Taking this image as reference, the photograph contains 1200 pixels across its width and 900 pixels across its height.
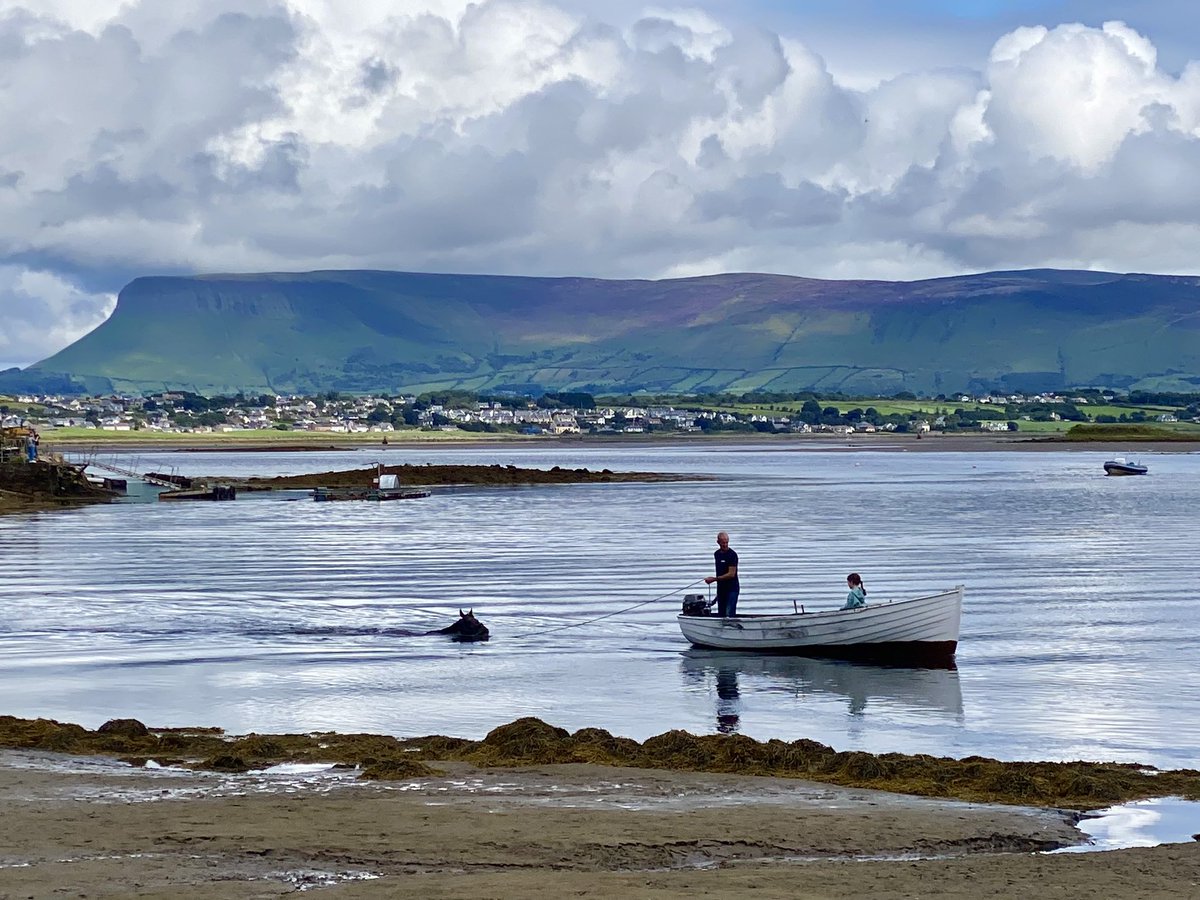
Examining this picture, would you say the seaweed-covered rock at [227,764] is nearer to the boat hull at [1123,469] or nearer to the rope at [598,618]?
the rope at [598,618]

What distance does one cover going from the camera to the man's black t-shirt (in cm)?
3562

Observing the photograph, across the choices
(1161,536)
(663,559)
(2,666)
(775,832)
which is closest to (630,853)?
(775,832)

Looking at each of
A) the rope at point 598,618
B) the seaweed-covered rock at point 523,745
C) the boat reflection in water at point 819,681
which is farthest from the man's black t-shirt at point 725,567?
the seaweed-covered rock at point 523,745

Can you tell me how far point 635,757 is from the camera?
74.6 ft

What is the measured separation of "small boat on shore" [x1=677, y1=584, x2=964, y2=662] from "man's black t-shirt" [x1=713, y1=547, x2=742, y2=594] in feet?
2.76

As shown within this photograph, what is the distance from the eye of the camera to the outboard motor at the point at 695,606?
36438 millimetres

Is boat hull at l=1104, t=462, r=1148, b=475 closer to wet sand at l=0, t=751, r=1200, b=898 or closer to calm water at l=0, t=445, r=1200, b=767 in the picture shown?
calm water at l=0, t=445, r=1200, b=767

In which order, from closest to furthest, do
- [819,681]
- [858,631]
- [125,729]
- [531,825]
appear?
[531,825] < [125,729] < [819,681] < [858,631]

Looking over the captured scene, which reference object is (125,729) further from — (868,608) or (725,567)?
(868,608)

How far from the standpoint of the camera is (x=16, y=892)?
584 inches

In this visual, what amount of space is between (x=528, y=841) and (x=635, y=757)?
5.58 metres

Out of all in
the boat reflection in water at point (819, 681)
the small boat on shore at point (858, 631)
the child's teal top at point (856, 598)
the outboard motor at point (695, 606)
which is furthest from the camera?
the outboard motor at point (695, 606)

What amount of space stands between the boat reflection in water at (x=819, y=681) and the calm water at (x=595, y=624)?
118 mm

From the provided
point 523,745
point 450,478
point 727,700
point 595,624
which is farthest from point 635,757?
point 450,478
